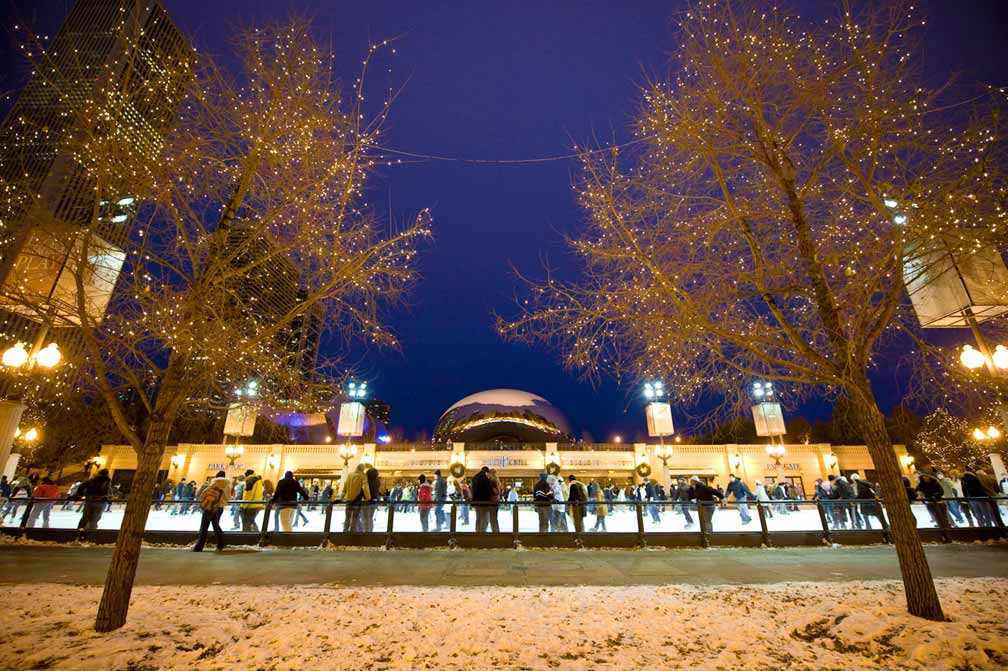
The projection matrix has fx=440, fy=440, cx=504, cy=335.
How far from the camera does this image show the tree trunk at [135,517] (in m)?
3.86

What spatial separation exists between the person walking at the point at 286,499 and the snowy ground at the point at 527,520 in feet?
0.80

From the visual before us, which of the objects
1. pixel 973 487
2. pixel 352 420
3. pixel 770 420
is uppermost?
pixel 352 420

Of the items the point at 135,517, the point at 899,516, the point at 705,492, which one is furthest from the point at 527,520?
the point at 135,517

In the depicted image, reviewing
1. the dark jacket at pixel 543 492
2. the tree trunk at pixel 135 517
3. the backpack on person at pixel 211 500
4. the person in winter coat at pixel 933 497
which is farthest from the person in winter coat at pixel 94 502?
the person in winter coat at pixel 933 497

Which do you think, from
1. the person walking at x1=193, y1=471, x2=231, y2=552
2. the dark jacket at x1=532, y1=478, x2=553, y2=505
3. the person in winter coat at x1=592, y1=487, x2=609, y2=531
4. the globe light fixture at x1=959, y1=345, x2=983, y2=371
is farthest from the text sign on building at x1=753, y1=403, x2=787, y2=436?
the person walking at x1=193, y1=471, x2=231, y2=552

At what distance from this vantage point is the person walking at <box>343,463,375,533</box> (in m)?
9.39

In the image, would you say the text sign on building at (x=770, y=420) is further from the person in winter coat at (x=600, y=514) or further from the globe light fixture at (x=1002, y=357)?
the person in winter coat at (x=600, y=514)

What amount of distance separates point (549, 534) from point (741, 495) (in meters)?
7.54

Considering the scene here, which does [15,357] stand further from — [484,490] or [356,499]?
[484,490]

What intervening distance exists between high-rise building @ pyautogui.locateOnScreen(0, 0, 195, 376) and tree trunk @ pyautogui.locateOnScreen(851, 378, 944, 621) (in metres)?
8.11

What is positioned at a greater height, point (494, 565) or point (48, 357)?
point (48, 357)

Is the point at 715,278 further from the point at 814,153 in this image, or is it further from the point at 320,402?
the point at 320,402

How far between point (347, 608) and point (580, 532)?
5.79m

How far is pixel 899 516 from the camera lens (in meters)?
4.43
